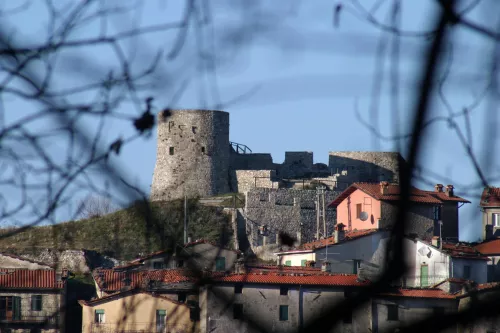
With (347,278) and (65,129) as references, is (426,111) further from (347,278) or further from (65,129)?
(347,278)

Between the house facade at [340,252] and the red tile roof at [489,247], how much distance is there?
9.35 feet

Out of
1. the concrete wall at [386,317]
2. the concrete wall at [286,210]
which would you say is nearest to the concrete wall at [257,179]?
the concrete wall at [286,210]

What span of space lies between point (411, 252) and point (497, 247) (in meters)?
27.2

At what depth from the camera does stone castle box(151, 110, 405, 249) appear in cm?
3488

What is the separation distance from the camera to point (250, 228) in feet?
112

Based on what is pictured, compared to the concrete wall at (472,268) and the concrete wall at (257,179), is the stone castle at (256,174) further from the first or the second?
the concrete wall at (472,268)

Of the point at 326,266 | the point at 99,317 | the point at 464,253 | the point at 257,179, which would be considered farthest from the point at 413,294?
the point at 257,179

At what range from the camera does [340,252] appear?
92.5 ft

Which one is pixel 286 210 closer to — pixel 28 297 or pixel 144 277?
pixel 28 297

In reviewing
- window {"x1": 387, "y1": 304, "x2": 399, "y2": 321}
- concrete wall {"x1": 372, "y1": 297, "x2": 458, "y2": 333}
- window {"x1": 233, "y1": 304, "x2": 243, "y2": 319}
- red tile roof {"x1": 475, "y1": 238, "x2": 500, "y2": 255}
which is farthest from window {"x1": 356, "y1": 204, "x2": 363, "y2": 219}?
window {"x1": 233, "y1": 304, "x2": 243, "y2": 319}

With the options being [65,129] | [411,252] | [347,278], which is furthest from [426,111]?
[347,278]

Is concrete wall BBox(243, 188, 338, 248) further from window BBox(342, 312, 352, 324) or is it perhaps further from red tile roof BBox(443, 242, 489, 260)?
window BBox(342, 312, 352, 324)

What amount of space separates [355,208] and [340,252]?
17.9ft

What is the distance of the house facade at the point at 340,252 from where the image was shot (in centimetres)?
2742
